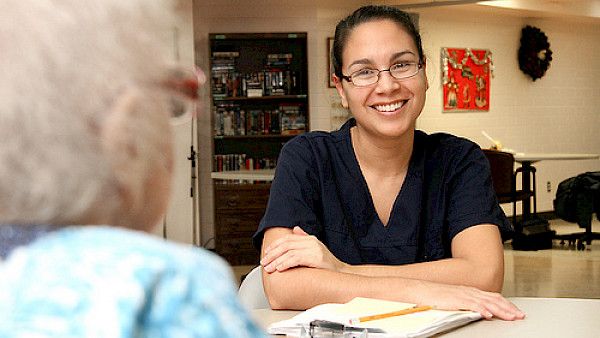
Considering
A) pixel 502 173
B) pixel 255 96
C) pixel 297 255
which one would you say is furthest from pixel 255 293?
pixel 255 96

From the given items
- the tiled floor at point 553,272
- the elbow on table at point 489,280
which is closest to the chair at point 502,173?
the tiled floor at point 553,272

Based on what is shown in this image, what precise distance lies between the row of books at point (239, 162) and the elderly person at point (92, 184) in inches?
261

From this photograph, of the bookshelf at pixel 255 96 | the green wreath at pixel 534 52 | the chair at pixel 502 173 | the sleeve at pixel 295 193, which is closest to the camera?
the sleeve at pixel 295 193

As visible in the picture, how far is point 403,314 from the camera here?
1.23 meters

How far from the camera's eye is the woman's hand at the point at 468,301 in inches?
50.7

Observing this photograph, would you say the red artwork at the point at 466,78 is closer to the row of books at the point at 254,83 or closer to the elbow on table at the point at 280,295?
the row of books at the point at 254,83

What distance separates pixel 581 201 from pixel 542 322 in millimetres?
6159

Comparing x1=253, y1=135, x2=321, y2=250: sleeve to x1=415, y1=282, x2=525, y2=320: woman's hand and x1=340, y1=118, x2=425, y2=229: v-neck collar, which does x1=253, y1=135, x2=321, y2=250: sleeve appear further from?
x1=415, y1=282, x2=525, y2=320: woman's hand

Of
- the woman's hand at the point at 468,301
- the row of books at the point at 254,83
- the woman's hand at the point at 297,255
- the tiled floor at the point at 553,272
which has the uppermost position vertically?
the row of books at the point at 254,83

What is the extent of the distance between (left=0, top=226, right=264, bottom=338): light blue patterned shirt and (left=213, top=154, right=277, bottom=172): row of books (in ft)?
21.9

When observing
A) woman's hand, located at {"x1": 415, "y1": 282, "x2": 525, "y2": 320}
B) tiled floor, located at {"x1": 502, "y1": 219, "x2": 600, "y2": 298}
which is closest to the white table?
woman's hand, located at {"x1": 415, "y1": 282, "x2": 525, "y2": 320}

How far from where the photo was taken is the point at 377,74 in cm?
183

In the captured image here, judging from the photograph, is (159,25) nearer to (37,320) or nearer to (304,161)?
(37,320)

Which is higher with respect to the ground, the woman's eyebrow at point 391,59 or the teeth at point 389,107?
the woman's eyebrow at point 391,59
